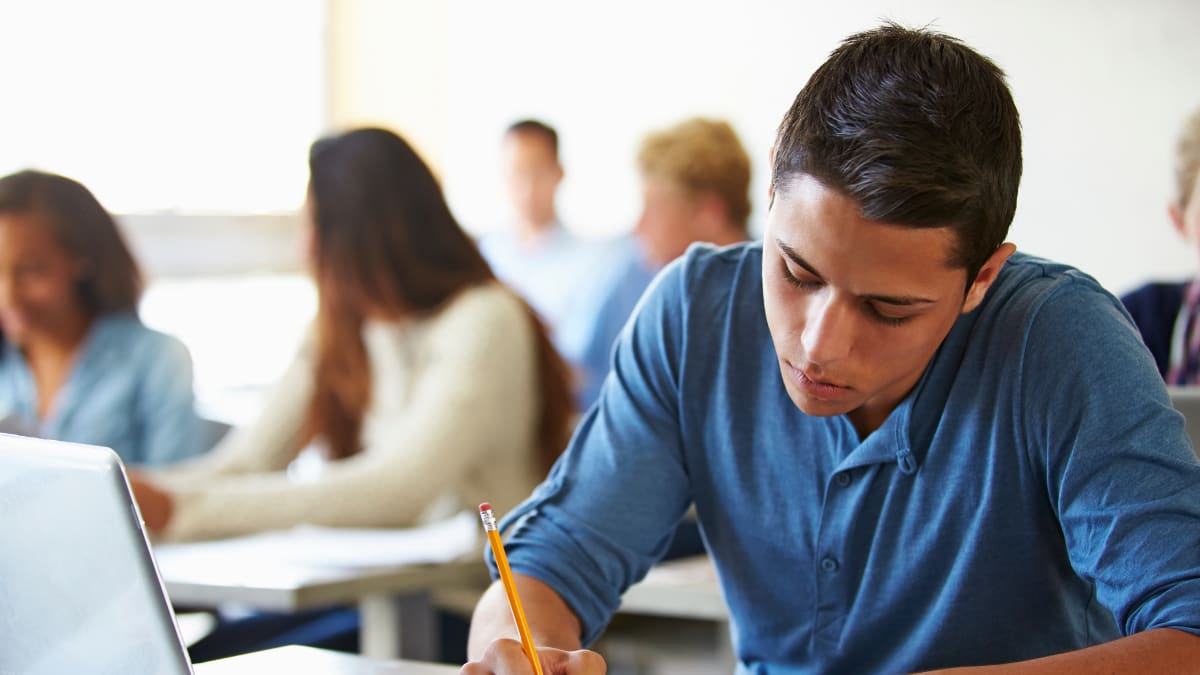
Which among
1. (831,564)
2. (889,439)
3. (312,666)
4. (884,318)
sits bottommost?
(312,666)

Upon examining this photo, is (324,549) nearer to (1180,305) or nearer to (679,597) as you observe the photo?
(679,597)

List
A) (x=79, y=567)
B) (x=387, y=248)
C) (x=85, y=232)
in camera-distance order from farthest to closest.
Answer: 1. (x=85, y=232)
2. (x=387, y=248)
3. (x=79, y=567)

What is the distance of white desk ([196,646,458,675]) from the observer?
1108mm

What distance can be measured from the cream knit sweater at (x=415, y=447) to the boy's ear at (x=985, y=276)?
1385 mm

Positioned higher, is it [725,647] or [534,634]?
[534,634]

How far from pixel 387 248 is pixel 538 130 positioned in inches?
93.4

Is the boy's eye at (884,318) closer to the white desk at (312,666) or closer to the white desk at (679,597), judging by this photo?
the white desk at (312,666)

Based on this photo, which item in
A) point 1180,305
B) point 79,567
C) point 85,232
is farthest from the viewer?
point 85,232

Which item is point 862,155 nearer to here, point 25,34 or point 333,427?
point 333,427

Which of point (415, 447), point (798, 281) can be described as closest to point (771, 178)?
point (798, 281)

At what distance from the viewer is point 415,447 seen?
2285mm

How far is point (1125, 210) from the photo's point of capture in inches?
139

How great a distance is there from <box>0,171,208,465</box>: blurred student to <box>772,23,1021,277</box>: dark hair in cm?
206

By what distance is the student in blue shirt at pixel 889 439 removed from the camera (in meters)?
0.96
